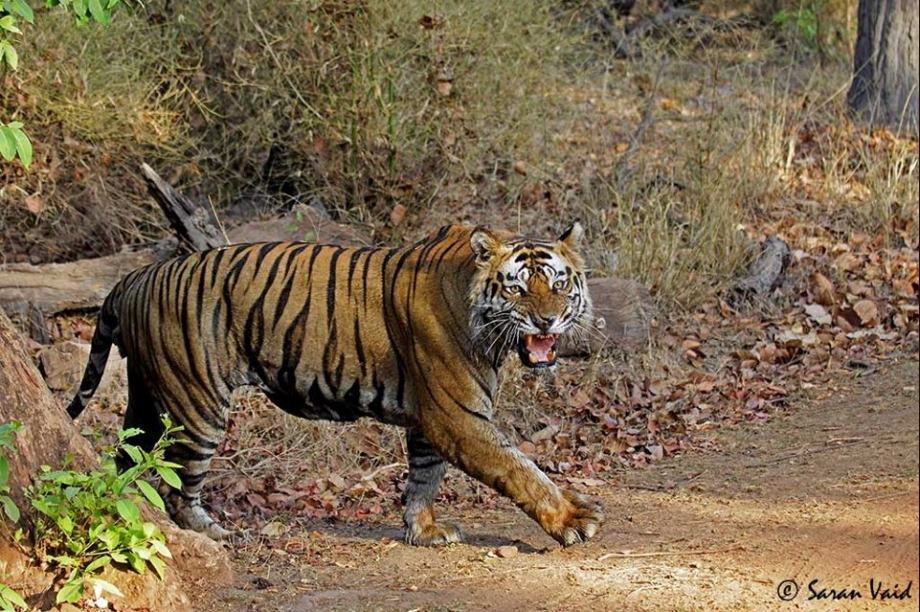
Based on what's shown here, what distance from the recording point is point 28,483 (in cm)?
436

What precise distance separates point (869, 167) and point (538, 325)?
248 inches

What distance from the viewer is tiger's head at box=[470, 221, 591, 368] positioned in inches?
208

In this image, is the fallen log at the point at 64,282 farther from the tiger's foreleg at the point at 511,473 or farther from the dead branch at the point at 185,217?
the tiger's foreleg at the point at 511,473

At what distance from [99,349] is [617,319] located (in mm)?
3749

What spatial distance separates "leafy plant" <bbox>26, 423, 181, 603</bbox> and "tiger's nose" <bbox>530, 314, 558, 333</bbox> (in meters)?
1.74

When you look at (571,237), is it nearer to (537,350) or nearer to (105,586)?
(537,350)

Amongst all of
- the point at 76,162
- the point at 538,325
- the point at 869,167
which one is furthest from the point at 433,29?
the point at 538,325

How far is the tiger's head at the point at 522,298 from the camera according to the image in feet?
17.4

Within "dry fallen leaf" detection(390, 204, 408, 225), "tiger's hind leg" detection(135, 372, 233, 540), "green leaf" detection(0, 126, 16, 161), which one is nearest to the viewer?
"green leaf" detection(0, 126, 16, 161)

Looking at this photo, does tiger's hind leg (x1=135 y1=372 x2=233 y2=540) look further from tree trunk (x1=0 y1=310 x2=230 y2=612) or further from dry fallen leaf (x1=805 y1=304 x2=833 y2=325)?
dry fallen leaf (x1=805 y1=304 x2=833 y2=325)

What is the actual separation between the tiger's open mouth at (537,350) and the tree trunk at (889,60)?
26.4 feet

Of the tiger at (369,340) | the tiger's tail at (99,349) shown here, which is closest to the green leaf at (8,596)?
the tiger at (369,340)

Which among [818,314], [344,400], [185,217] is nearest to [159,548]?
[344,400]

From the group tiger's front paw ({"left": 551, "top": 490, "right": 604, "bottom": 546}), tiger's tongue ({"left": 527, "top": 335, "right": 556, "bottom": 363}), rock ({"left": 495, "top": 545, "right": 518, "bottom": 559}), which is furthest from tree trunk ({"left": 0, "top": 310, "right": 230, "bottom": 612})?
tiger's tongue ({"left": 527, "top": 335, "right": 556, "bottom": 363})
